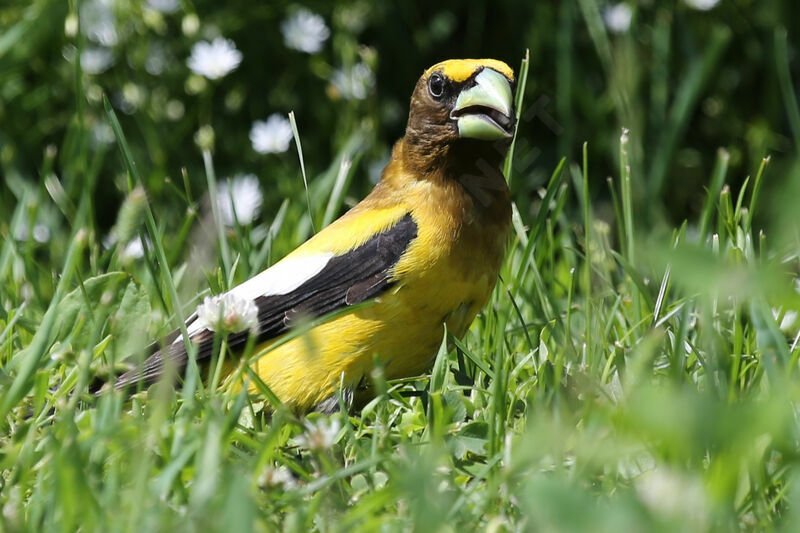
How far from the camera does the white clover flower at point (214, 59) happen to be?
4707 millimetres

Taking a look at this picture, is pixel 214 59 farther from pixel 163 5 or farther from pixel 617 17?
pixel 617 17

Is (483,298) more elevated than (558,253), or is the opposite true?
(483,298)

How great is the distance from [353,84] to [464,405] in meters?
2.42

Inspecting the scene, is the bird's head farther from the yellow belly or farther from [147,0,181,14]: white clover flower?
[147,0,181,14]: white clover flower

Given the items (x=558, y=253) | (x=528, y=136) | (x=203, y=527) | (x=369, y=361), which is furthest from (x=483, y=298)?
(x=528, y=136)

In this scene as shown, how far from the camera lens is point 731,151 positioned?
5.25 metres

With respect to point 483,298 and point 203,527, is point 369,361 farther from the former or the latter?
point 203,527

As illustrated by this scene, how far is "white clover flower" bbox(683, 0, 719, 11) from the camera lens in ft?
16.6

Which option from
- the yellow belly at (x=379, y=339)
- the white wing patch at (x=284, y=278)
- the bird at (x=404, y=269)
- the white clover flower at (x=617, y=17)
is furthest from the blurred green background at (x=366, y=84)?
the yellow belly at (x=379, y=339)

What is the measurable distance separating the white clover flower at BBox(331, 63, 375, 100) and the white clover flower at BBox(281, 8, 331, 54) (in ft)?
0.65

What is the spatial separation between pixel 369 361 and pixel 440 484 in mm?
683

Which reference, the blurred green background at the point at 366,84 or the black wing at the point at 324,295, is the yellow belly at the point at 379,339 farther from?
the blurred green background at the point at 366,84

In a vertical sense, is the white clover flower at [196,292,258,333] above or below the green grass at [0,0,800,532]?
above

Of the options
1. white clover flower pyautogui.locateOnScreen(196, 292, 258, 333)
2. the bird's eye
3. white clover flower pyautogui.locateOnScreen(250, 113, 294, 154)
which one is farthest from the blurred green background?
white clover flower pyautogui.locateOnScreen(196, 292, 258, 333)
